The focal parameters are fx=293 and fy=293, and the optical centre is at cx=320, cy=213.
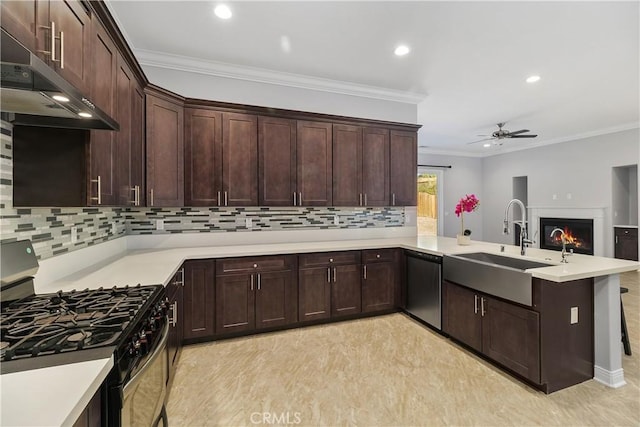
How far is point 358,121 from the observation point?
12.4 ft

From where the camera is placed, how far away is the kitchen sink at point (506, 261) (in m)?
2.60

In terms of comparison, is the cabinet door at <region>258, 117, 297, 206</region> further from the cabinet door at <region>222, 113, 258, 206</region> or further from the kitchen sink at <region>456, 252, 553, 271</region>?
the kitchen sink at <region>456, 252, 553, 271</region>

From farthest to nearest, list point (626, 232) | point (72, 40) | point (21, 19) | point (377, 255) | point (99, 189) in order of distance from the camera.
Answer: point (626, 232)
point (377, 255)
point (99, 189)
point (72, 40)
point (21, 19)

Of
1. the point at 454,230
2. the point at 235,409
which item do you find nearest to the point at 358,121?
the point at 235,409

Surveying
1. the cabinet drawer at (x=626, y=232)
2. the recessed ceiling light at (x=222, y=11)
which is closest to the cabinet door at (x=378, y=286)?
the recessed ceiling light at (x=222, y=11)

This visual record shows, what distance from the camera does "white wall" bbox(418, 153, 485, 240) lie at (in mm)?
8122

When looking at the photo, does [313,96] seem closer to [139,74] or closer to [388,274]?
[139,74]

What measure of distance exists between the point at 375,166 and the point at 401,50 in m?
1.37

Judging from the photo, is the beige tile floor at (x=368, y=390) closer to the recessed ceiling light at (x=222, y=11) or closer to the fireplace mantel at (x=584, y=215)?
the recessed ceiling light at (x=222, y=11)

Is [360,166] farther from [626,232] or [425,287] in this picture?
[626,232]

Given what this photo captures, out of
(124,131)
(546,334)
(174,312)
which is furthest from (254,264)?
(546,334)

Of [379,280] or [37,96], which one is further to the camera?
[379,280]

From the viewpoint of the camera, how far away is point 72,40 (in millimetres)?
1455

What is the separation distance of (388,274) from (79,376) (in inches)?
125
